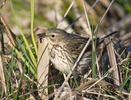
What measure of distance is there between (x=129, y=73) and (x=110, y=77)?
0.37 meters

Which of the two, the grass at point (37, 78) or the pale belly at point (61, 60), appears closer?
the grass at point (37, 78)

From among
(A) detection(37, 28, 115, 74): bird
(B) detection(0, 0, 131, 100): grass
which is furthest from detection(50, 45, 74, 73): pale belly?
(B) detection(0, 0, 131, 100): grass

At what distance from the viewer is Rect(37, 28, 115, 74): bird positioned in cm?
388

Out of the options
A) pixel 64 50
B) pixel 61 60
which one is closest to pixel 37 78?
pixel 61 60

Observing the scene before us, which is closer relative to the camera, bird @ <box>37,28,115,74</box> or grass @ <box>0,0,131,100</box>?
grass @ <box>0,0,131,100</box>

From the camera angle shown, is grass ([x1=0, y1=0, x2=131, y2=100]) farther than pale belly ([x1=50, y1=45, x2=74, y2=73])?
No

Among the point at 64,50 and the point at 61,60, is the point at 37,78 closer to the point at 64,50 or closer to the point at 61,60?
the point at 61,60

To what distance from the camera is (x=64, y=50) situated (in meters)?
4.10

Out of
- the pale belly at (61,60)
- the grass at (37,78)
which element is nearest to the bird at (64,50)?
the pale belly at (61,60)

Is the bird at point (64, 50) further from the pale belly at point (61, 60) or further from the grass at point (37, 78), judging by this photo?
the grass at point (37, 78)

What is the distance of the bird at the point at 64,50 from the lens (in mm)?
3881

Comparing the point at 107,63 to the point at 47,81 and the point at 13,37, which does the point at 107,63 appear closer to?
the point at 47,81

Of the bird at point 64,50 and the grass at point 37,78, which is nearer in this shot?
the grass at point 37,78

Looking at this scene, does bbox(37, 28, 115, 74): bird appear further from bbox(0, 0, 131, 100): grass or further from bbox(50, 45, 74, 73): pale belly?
bbox(0, 0, 131, 100): grass
